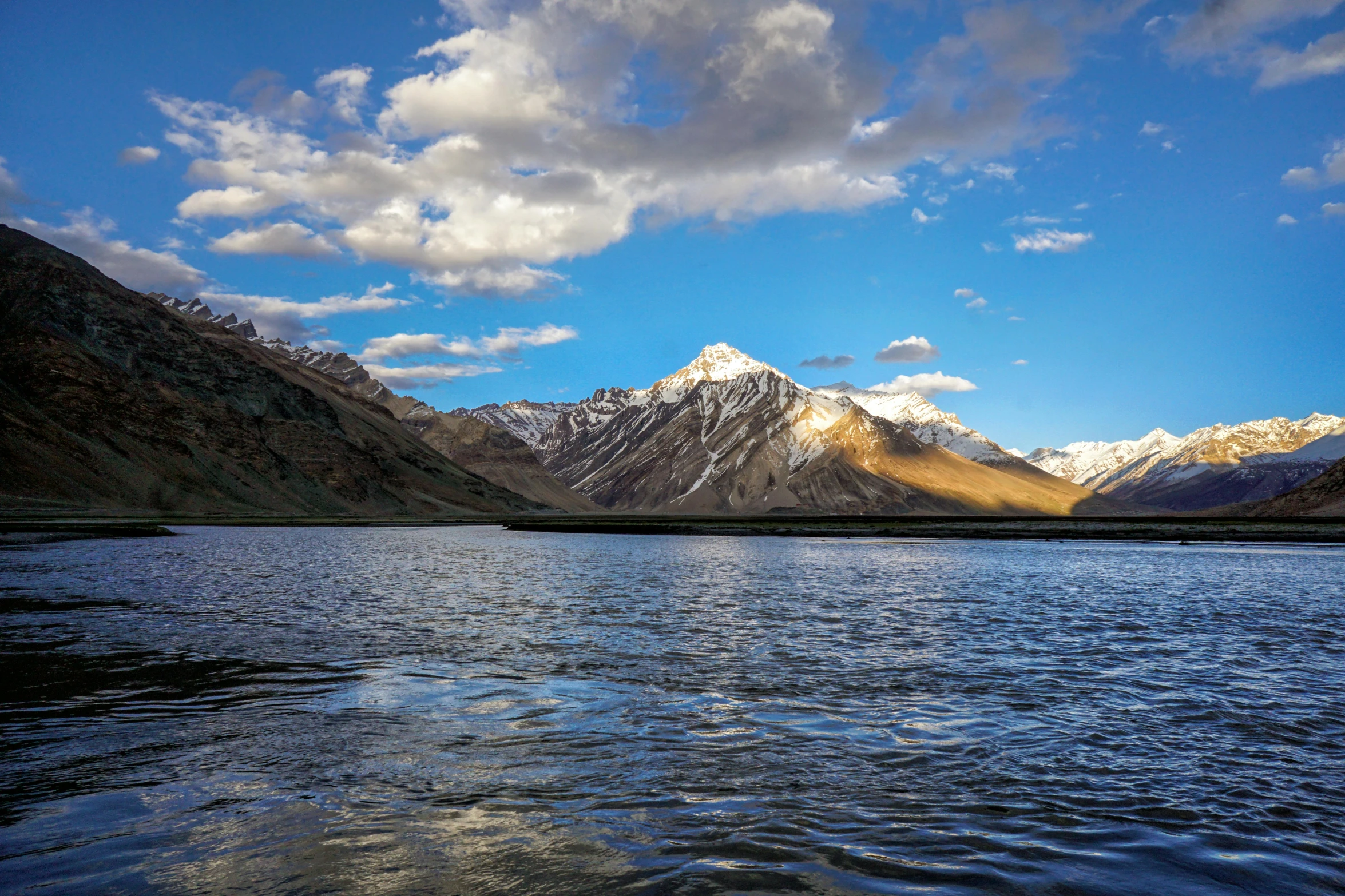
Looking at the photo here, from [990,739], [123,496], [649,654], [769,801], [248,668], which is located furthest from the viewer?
[123,496]

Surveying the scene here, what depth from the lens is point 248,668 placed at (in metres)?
19.6

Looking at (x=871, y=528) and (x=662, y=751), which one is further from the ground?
(x=871, y=528)

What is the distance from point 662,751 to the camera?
12844 mm

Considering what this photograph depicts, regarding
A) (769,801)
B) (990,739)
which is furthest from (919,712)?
(769,801)

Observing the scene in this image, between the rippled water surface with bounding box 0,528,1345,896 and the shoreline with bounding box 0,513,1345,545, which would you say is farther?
the shoreline with bounding box 0,513,1345,545

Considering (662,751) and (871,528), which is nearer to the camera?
(662,751)

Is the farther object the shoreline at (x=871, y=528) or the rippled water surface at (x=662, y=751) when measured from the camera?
the shoreline at (x=871, y=528)

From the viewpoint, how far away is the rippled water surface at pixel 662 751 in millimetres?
8547

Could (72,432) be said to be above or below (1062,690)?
above

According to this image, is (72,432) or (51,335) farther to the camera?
(51,335)

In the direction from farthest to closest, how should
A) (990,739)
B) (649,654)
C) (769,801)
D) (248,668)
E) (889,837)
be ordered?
(649,654) < (248,668) < (990,739) < (769,801) < (889,837)

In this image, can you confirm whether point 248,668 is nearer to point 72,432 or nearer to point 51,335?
point 72,432

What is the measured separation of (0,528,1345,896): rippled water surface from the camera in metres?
8.55

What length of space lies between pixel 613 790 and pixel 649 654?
1130 centimetres
